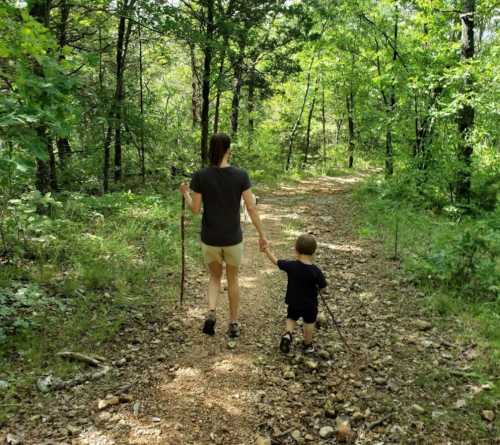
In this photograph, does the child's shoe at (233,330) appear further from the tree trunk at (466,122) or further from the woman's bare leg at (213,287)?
the tree trunk at (466,122)

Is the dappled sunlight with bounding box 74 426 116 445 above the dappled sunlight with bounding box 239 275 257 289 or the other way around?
the other way around

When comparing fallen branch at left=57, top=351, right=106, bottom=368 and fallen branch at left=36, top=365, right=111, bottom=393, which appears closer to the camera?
fallen branch at left=36, top=365, right=111, bottom=393

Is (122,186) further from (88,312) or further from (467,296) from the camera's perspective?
(467,296)

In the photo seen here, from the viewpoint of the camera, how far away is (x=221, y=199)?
4617mm

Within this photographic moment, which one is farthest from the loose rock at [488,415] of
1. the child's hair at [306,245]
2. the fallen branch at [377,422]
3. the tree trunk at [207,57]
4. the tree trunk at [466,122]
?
the tree trunk at [207,57]

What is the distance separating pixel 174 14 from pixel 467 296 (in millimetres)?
8511

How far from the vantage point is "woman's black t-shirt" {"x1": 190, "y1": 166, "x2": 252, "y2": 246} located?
15.1ft

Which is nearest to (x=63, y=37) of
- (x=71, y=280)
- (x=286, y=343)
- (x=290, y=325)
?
(x=71, y=280)

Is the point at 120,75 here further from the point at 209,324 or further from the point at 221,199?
the point at 209,324

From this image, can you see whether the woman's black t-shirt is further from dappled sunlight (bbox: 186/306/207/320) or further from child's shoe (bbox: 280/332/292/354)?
dappled sunlight (bbox: 186/306/207/320)

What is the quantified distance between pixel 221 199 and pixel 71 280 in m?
3.01

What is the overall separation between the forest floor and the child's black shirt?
0.69 m

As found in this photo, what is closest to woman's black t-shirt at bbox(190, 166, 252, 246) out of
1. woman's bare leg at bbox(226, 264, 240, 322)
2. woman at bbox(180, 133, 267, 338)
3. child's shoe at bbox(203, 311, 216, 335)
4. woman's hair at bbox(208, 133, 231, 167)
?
woman at bbox(180, 133, 267, 338)

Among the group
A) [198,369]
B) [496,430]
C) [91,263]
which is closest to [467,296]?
[496,430]
